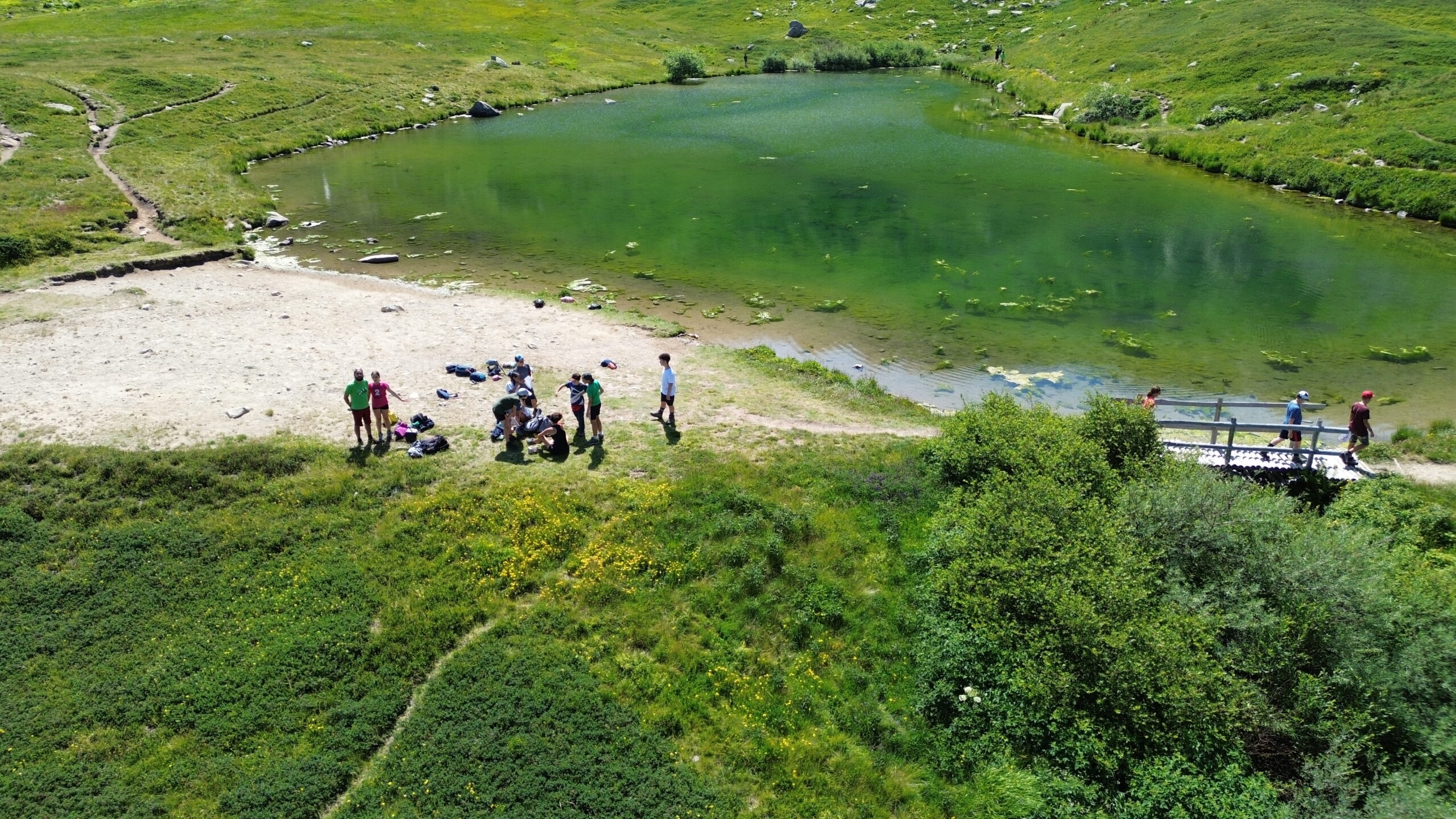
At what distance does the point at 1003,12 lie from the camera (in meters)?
145

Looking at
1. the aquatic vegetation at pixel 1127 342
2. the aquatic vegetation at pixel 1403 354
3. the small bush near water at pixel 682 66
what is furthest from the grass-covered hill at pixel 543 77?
the aquatic vegetation at pixel 1127 342

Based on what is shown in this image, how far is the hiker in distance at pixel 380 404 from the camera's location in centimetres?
2445

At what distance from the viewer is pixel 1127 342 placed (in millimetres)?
36219

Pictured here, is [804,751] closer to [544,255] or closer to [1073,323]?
[1073,323]

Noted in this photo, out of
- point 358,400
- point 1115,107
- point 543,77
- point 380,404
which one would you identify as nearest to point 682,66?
point 543,77

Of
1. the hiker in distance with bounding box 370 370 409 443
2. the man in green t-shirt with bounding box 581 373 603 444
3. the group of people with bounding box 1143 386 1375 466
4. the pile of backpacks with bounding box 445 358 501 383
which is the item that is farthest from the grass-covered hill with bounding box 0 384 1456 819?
the pile of backpacks with bounding box 445 358 501 383

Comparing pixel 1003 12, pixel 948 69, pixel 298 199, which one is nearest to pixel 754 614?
pixel 298 199

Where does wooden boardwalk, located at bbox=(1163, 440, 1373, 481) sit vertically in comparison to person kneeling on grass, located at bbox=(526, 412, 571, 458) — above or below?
below

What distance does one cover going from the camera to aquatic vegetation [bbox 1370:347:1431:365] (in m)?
35.0

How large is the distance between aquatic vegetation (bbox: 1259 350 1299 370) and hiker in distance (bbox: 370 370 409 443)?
35.6m

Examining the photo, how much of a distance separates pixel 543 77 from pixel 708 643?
10101 centimetres

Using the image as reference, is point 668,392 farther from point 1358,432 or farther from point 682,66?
point 682,66

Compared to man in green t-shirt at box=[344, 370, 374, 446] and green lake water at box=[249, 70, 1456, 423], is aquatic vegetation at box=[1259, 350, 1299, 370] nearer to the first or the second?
green lake water at box=[249, 70, 1456, 423]

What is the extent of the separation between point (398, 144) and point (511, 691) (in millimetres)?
71539
